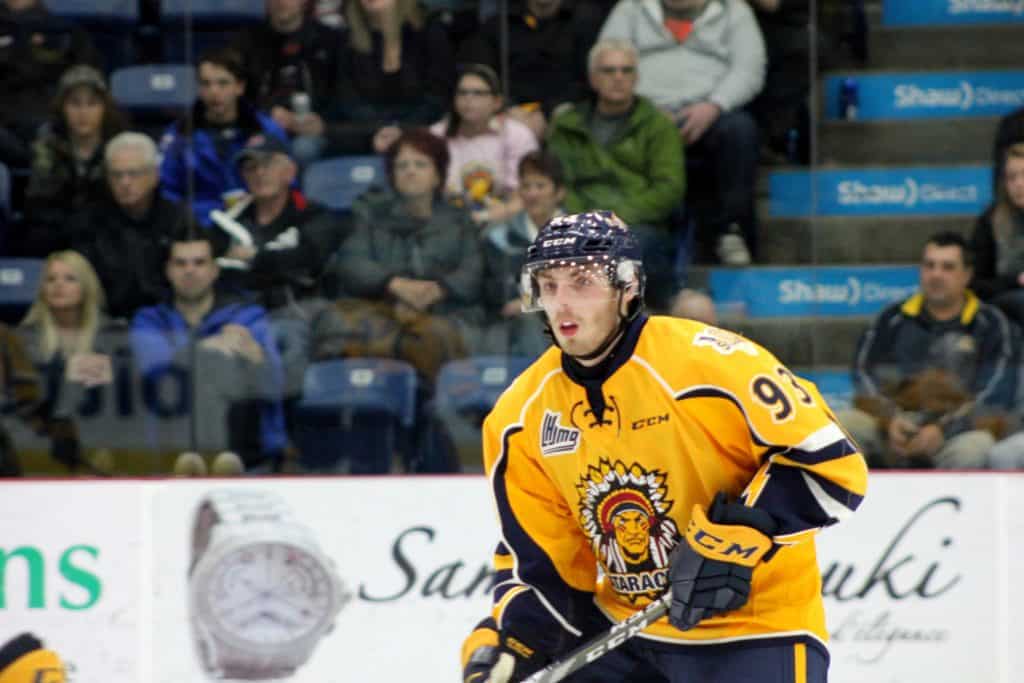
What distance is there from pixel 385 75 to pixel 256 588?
1521mm

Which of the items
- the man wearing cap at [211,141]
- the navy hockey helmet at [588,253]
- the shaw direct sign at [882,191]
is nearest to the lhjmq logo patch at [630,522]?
the navy hockey helmet at [588,253]

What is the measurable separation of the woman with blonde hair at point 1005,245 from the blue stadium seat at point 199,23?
2.20m

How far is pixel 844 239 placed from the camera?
187 inches

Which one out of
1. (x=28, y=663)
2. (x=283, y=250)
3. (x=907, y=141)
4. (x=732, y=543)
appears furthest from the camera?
(x=907, y=141)

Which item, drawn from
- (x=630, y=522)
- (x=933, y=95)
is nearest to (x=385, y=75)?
(x=933, y=95)

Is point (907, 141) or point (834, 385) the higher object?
point (907, 141)

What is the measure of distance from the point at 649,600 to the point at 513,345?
1.91 m

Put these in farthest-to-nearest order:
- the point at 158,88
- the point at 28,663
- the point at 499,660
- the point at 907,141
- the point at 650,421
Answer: the point at 907,141 < the point at 158,88 < the point at 28,663 < the point at 499,660 < the point at 650,421

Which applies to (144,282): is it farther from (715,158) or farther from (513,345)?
(715,158)

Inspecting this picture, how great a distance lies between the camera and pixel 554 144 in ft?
15.7

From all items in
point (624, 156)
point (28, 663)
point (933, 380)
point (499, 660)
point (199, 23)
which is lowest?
point (28, 663)

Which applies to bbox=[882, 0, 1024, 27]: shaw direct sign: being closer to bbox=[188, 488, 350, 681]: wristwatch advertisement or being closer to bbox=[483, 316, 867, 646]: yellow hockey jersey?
bbox=[188, 488, 350, 681]: wristwatch advertisement

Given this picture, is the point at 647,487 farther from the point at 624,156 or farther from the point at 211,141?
the point at 211,141

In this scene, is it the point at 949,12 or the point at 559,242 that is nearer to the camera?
the point at 559,242
